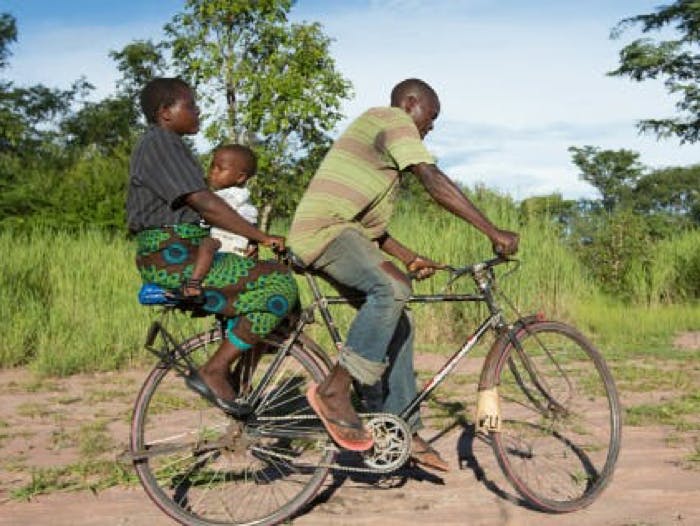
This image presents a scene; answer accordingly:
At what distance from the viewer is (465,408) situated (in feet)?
20.7

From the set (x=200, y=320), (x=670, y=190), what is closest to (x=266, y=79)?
(x=200, y=320)

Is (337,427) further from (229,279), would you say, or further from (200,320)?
(200,320)

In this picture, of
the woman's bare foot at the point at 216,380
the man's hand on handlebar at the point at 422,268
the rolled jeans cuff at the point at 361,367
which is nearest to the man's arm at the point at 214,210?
the woman's bare foot at the point at 216,380

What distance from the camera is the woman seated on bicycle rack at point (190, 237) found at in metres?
3.58

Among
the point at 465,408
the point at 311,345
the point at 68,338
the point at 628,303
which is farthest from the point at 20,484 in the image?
the point at 628,303

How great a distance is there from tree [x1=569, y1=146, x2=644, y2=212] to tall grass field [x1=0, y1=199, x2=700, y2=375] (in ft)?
154

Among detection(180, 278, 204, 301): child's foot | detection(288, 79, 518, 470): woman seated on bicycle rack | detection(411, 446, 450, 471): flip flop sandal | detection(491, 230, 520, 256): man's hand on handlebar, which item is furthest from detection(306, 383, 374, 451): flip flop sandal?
detection(491, 230, 520, 256): man's hand on handlebar

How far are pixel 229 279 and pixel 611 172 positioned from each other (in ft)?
189

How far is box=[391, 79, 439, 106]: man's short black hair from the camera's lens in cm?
403

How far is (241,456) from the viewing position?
3879 mm

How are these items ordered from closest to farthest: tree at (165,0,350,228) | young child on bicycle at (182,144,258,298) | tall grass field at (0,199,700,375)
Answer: young child on bicycle at (182,144,258,298) < tall grass field at (0,199,700,375) < tree at (165,0,350,228)

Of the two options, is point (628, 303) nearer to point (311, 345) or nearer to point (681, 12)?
point (311, 345)

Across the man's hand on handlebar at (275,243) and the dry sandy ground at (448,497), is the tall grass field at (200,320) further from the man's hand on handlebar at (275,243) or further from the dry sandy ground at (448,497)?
the man's hand on handlebar at (275,243)

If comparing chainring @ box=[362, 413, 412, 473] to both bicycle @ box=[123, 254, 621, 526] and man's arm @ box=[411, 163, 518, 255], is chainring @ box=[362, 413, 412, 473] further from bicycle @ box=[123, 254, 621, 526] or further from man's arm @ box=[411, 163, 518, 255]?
man's arm @ box=[411, 163, 518, 255]
